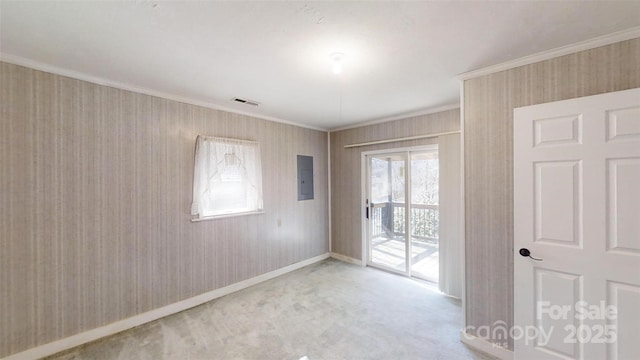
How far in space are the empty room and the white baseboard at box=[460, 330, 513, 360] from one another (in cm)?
1

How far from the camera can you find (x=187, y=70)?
2.24 meters

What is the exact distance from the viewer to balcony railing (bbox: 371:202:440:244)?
3.78 metres

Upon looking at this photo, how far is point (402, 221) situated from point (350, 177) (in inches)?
45.9

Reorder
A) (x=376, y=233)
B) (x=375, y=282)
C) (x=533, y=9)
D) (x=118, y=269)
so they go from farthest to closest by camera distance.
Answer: (x=376, y=233)
(x=375, y=282)
(x=118, y=269)
(x=533, y=9)

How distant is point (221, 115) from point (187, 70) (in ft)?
3.60

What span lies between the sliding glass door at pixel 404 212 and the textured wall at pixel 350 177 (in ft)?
0.58

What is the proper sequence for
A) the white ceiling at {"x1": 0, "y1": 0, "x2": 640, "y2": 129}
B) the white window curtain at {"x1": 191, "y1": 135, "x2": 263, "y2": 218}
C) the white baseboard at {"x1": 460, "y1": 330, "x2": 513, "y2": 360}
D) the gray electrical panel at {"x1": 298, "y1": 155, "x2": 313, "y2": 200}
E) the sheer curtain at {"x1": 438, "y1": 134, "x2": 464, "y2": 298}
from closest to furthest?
the white ceiling at {"x1": 0, "y1": 0, "x2": 640, "y2": 129}, the white baseboard at {"x1": 460, "y1": 330, "x2": 513, "y2": 360}, the white window curtain at {"x1": 191, "y1": 135, "x2": 263, "y2": 218}, the sheer curtain at {"x1": 438, "y1": 134, "x2": 464, "y2": 298}, the gray electrical panel at {"x1": 298, "y1": 155, "x2": 313, "y2": 200}

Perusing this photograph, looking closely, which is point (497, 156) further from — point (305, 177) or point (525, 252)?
point (305, 177)

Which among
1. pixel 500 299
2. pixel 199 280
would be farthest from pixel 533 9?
pixel 199 280

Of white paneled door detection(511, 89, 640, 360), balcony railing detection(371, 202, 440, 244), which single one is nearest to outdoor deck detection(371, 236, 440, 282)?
balcony railing detection(371, 202, 440, 244)

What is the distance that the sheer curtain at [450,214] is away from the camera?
323 centimetres

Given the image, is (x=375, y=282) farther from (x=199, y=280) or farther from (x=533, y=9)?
(x=533, y=9)

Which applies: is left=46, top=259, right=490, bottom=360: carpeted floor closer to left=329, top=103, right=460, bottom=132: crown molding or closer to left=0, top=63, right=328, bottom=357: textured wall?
left=0, top=63, right=328, bottom=357: textured wall

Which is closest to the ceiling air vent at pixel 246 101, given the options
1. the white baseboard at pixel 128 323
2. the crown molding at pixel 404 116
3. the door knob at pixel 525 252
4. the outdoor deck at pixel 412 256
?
the crown molding at pixel 404 116
